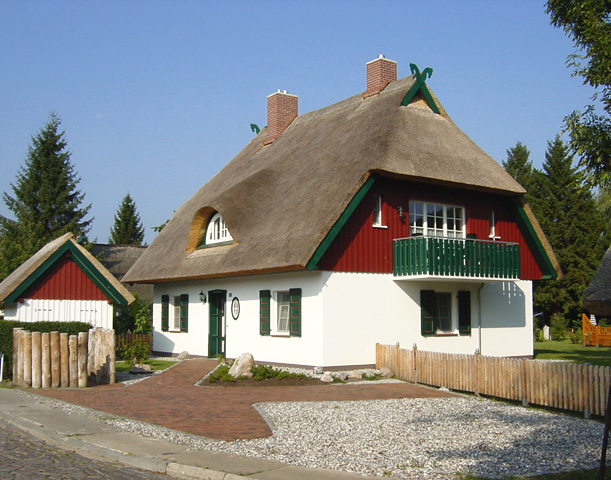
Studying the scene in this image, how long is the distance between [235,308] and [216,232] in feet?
10.3

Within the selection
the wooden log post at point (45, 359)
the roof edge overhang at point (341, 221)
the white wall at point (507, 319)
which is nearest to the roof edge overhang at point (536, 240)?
the white wall at point (507, 319)

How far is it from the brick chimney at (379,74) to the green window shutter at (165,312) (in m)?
11.8

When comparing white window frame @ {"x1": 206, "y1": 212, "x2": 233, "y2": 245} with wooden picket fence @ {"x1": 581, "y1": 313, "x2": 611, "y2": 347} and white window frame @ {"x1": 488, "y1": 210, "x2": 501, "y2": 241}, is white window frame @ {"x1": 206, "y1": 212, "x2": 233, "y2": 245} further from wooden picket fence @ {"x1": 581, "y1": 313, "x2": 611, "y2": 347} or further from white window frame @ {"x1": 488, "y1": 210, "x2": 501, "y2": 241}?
wooden picket fence @ {"x1": 581, "y1": 313, "x2": 611, "y2": 347}

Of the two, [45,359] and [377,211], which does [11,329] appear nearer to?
[45,359]

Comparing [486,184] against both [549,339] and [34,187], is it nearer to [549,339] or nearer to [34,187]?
[549,339]

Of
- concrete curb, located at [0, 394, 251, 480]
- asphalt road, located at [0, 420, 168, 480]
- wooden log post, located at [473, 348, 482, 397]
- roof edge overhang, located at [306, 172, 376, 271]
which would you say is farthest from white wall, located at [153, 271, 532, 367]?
asphalt road, located at [0, 420, 168, 480]

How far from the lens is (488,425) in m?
11.7

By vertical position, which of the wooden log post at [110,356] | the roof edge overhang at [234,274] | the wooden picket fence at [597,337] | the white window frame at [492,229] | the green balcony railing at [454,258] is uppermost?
the white window frame at [492,229]

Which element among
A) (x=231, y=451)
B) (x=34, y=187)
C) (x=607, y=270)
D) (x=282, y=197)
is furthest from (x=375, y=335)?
(x=34, y=187)

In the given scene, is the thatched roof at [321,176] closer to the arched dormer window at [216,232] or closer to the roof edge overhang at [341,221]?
the roof edge overhang at [341,221]

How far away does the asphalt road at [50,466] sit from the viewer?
323 inches

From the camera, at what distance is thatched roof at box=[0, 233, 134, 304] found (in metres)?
21.1

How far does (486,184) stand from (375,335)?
6.14 m

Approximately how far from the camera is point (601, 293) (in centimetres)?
750
